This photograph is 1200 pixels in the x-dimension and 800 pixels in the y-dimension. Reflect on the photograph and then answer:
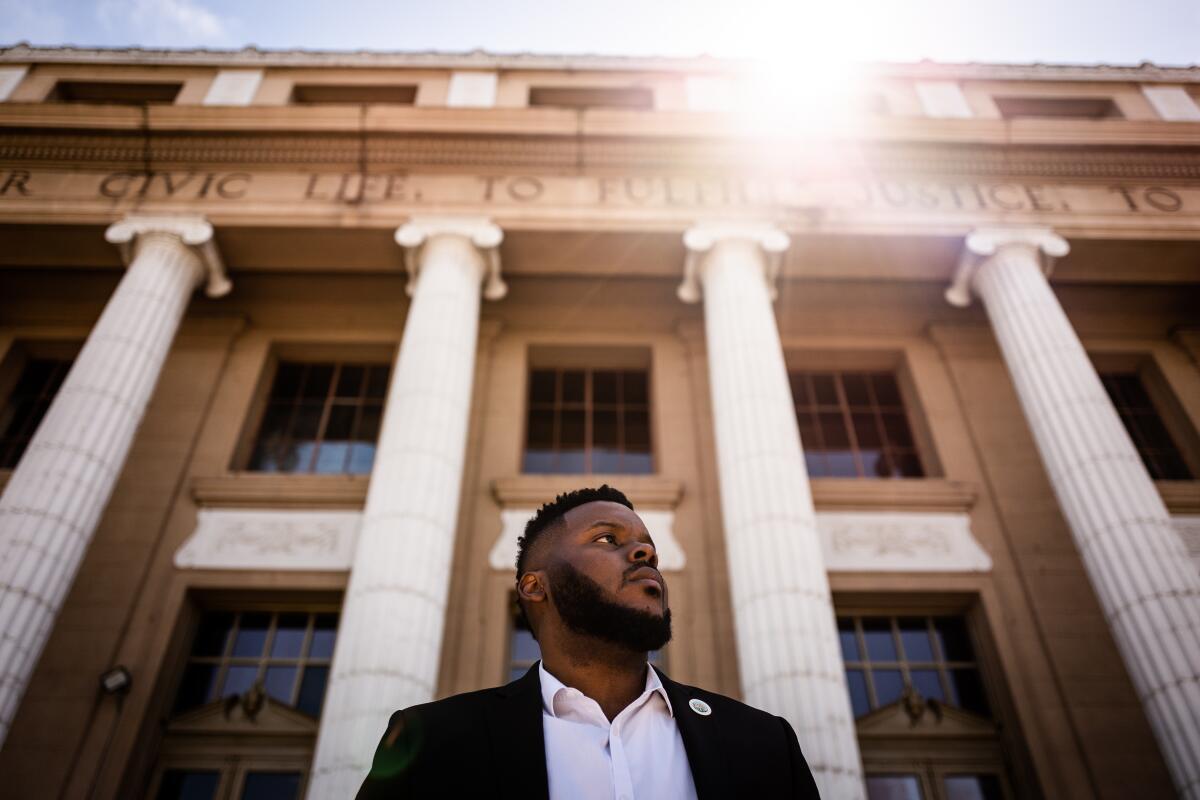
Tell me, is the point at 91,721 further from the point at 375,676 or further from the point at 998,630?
the point at 998,630

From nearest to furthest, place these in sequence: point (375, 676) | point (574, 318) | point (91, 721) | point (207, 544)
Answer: point (375, 676), point (91, 721), point (207, 544), point (574, 318)

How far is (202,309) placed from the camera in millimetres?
11836

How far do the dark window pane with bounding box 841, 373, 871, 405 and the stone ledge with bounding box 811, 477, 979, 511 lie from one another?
82.8 inches

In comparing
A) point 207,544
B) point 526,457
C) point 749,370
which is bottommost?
point 207,544

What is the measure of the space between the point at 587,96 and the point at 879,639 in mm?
9765

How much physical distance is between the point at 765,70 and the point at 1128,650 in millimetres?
9886

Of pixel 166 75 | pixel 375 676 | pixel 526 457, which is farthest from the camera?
pixel 166 75

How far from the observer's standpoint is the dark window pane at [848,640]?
360 inches

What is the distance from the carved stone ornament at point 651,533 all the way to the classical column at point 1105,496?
4.25m

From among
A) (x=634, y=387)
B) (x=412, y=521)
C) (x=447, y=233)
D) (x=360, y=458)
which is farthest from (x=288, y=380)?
(x=412, y=521)

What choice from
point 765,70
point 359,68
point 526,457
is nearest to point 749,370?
point 526,457

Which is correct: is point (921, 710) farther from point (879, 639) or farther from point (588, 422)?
point (588, 422)

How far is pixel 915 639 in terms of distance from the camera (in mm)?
9438

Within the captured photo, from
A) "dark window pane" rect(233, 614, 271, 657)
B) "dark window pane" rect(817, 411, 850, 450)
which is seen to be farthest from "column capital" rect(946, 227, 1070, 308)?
"dark window pane" rect(233, 614, 271, 657)
